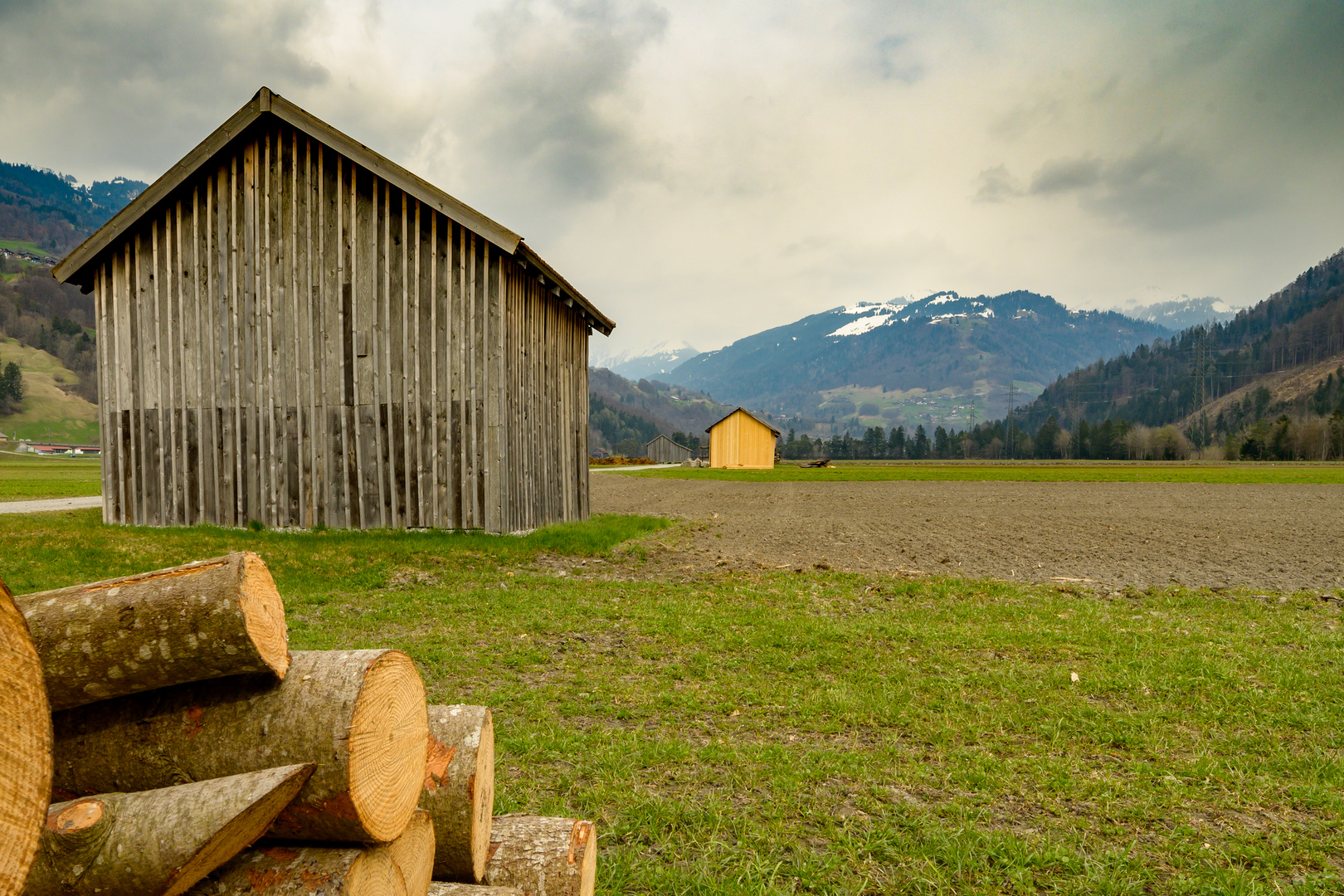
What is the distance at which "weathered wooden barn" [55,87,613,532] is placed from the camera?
14227 millimetres

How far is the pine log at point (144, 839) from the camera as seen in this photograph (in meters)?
1.64

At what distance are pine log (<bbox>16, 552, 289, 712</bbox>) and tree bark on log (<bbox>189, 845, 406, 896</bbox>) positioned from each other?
1.68ft

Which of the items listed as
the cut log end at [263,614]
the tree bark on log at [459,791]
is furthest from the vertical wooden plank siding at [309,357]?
the cut log end at [263,614]

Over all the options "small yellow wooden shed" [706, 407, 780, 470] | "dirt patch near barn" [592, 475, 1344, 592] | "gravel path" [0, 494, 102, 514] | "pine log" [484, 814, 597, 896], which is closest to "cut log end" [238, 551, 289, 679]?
"pine log" [484, 814, 597, 896]

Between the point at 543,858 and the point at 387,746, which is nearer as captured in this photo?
the point at 387,746

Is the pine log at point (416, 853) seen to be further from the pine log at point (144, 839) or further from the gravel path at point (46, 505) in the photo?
the gravel path at point (46, 505)

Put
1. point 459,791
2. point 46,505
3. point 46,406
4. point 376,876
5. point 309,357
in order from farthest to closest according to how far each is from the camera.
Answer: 1. point 46,406
2. point 46,505
3. point 309,357
4. point 459,791
5. point 376,876

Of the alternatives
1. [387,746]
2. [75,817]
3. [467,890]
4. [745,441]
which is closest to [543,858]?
[467,890]

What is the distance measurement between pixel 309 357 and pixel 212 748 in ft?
48.0

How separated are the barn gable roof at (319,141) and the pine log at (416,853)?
12.6m

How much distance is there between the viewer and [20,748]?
52.8 inches

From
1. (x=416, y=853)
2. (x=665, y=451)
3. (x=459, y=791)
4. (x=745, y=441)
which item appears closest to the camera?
(x=416, y=853)

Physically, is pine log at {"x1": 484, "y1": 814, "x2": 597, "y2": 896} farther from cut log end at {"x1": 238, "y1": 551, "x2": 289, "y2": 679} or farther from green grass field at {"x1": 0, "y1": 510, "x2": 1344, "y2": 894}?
cut log end at {"x1": 238, "y1": 551, "x2": 289, "y2": 679}

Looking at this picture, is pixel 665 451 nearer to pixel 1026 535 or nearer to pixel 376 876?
pixel 1026 535
